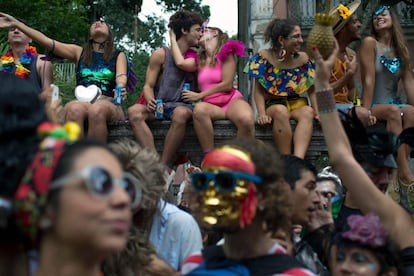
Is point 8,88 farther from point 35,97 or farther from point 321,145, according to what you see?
point 321,145

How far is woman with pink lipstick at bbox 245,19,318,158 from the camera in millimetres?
7012

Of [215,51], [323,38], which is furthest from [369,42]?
[323,38]

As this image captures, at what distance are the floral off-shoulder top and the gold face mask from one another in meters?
3.97

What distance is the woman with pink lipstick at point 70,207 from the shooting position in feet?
7.83

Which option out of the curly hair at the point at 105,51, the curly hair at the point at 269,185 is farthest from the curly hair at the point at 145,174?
the curly hair at the point at 105,51

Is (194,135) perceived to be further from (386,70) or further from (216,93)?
(386,70)

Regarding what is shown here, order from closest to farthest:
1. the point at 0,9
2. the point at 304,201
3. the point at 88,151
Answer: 1. the point at 88,151
2. the point at 304,201
3. the point at 0,9

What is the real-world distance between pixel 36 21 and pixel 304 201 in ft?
71.3

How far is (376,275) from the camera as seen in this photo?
11.7 ft

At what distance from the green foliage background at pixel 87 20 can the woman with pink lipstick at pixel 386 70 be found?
8259 millimetres

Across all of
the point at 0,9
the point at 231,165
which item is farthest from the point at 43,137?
the point at 0,9

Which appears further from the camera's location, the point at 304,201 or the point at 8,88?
the point at 304,201

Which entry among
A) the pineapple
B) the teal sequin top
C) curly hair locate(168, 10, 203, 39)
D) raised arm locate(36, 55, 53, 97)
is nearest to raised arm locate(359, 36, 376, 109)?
curly hair locate(168, 10, 203, 39)

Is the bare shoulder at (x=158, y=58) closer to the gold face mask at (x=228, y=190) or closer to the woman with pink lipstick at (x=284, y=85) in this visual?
the woman with pink lipstick at (x=284, y=85)
